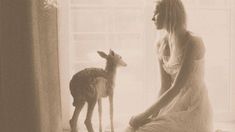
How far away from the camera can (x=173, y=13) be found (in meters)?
1.68

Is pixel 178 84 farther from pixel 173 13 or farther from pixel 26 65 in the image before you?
pixel 26 65

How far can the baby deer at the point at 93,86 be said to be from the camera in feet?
5.56

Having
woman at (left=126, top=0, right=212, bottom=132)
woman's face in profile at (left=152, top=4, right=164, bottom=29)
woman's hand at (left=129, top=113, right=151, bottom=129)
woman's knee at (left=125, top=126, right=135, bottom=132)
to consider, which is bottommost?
woman's knee at (left=125, top=126, right=135, bottom=132)

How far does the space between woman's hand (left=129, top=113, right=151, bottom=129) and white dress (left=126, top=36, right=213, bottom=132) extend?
1.1 inches

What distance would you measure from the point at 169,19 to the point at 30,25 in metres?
0.62

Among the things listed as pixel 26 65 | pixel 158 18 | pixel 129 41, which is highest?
pixel 158 18

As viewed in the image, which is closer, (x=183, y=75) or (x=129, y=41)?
(x=183, y=75)

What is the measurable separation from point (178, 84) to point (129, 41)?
331mm

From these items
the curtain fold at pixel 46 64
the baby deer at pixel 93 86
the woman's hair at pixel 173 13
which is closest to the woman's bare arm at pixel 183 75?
the woman's hair at pixel 173 13

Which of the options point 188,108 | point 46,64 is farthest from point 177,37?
point 46,64

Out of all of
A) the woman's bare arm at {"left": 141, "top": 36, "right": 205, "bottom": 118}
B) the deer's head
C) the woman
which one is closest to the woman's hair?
the woman

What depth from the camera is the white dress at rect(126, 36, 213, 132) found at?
5.58 feet

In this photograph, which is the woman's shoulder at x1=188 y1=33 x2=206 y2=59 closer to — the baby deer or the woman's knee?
the baby deer

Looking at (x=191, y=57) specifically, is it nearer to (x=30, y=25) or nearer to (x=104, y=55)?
(x=104, y=55)
